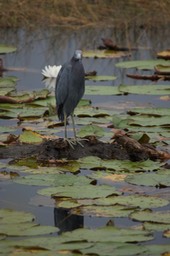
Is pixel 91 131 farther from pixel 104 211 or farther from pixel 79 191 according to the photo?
pixel 104 211

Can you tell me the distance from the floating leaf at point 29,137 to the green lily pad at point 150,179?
107 centimetres

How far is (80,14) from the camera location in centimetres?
1327

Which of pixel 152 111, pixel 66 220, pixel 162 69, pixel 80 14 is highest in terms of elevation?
pixel 80 14

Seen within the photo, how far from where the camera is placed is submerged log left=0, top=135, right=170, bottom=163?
6.64m

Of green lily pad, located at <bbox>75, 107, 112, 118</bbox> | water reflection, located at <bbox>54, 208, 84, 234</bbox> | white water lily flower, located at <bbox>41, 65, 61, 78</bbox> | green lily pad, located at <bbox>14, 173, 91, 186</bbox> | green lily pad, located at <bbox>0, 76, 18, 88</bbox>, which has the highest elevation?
white water lily flower, located at <bbox>41, 65, 61, 78</bbox>

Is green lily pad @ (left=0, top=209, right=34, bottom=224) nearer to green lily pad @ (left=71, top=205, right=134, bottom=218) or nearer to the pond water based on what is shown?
the pond water

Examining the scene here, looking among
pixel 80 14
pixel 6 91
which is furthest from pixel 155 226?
pixel 80 14

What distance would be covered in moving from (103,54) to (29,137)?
13.6ft

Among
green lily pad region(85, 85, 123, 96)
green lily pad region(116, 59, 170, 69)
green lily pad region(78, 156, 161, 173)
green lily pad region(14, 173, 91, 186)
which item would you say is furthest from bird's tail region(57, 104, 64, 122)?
green lily pad region(116, 59, 170, 69)

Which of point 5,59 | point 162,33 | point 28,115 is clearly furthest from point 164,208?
point 162,33

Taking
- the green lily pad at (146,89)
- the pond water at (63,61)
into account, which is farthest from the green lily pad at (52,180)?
the green lily pad at (146,89)

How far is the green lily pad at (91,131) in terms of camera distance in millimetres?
7227

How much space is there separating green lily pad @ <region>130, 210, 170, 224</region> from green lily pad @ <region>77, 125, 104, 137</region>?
1.86 meters

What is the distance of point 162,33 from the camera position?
1255cm
